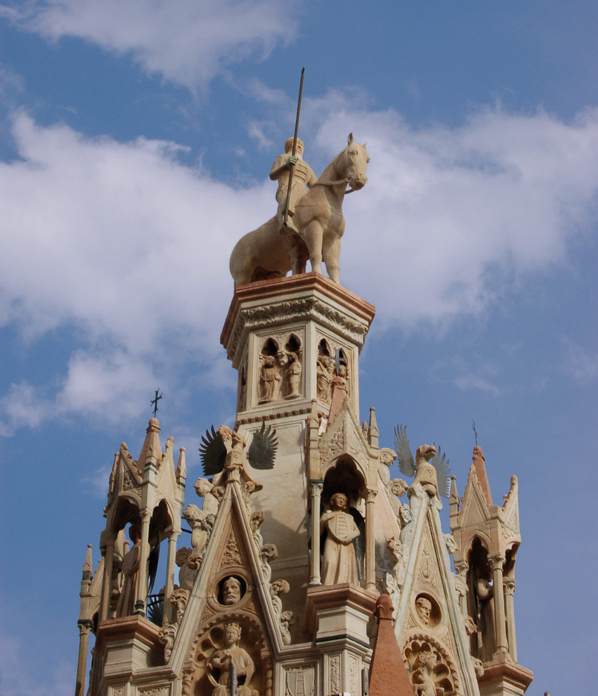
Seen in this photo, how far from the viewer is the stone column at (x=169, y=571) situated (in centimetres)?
3297

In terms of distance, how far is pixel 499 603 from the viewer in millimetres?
34344

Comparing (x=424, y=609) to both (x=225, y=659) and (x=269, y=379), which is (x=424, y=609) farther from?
(x=269, y=379)

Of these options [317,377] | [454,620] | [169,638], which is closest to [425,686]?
[454,620]

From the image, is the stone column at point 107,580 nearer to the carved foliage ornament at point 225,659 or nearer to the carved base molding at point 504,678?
the carved foliage ornament at point 225,659

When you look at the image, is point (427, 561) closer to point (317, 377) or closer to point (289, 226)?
point (317, 377)

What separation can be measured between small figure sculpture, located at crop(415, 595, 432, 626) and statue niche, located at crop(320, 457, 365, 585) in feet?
3.54

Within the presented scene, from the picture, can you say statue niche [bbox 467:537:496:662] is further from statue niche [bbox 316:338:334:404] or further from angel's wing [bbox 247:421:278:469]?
statue niche [bbox 316:338:334:404]

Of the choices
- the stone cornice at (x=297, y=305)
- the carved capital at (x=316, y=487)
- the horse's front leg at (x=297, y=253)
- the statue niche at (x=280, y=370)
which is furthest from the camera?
the horse's front leg at (x=297, y=253)

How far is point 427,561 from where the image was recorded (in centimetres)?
3378

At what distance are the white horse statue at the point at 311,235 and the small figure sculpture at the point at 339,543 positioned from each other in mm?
6214

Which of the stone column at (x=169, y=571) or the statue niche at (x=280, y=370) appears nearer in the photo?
the stone column at (x=169, y=571)

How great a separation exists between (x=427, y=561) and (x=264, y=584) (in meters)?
2.75

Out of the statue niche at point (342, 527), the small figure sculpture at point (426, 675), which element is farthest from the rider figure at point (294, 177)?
the small figure sculpture at point (426, 675)

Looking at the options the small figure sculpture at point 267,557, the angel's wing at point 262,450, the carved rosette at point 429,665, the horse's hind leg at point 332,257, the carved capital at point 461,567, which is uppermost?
the horse's hind leg at point 332,257
